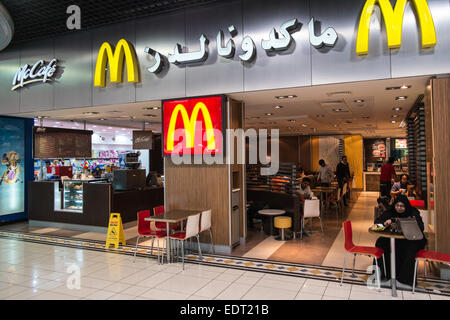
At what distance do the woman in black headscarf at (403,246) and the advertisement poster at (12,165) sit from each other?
8.67 meters

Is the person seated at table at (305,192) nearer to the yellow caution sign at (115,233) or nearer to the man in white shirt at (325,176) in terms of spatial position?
the man in white shirt at (325,176)

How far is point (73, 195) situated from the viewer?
8039 mm

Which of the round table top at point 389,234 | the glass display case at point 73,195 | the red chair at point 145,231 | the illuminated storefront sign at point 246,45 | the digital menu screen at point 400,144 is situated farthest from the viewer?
the digital menu screen at point 400,144

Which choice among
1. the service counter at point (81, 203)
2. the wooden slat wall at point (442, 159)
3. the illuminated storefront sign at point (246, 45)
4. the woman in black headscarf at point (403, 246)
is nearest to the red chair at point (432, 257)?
the woman in black headscarf at point (403, 246)

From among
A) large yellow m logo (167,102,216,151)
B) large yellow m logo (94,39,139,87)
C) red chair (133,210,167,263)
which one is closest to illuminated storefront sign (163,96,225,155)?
large yellow m logo (167,102,216,151)

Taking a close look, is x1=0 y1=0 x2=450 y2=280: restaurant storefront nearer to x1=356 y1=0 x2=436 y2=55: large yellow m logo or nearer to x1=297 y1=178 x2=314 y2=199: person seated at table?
x1=356 y1=0 x2=436 y2=55: large yellow m logo

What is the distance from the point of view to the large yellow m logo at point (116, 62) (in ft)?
19.7

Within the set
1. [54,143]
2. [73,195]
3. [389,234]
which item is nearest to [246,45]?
[389,234]

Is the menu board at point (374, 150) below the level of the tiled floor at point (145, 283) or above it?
above

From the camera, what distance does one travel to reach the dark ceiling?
5.52m

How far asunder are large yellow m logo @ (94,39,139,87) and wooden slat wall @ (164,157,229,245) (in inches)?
69.4

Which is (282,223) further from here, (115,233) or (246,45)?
(246,45)

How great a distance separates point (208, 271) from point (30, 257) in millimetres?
3218
